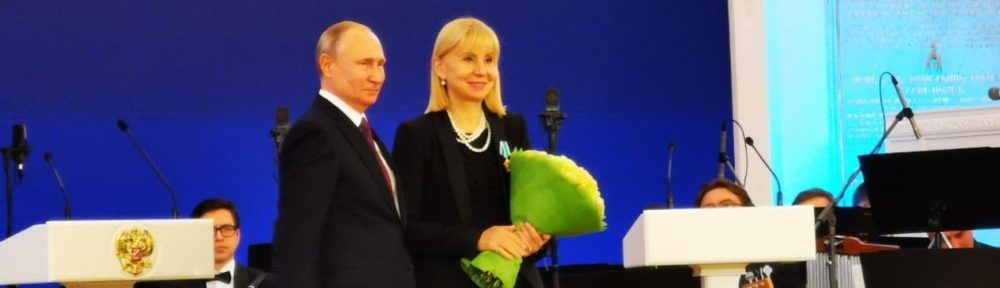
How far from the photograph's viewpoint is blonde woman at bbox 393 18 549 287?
3.52 m

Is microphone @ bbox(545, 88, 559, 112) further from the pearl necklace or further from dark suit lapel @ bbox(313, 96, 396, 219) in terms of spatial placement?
dark suit lapel @ bbox(313, 96, 396, 219)

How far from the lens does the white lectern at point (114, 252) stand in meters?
3.56

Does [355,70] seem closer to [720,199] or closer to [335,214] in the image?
[335,214]

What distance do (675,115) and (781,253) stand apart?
5.06 meters

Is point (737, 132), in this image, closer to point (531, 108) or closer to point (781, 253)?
point (531, 108)

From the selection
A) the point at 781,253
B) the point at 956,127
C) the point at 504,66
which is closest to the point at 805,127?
the point at 956,127

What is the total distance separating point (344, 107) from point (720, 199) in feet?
7.95

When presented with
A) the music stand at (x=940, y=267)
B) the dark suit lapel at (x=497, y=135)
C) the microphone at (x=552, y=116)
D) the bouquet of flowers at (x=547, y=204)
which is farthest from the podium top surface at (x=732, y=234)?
the microphone at (x=552, y=116)

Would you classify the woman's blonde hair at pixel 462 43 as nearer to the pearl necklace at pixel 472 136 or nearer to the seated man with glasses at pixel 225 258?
the pearl necklace at pixel 472 136

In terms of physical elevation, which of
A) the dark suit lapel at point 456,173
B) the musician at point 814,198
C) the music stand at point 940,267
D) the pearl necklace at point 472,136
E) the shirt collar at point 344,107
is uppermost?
the musician at point 814,198

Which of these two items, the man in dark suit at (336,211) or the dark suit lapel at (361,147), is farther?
the dark suit lapel at (361,147)

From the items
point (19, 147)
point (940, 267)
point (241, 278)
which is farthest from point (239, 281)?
point (940, 267)

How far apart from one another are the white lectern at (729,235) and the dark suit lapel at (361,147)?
64 cm

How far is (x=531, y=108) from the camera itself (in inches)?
336
